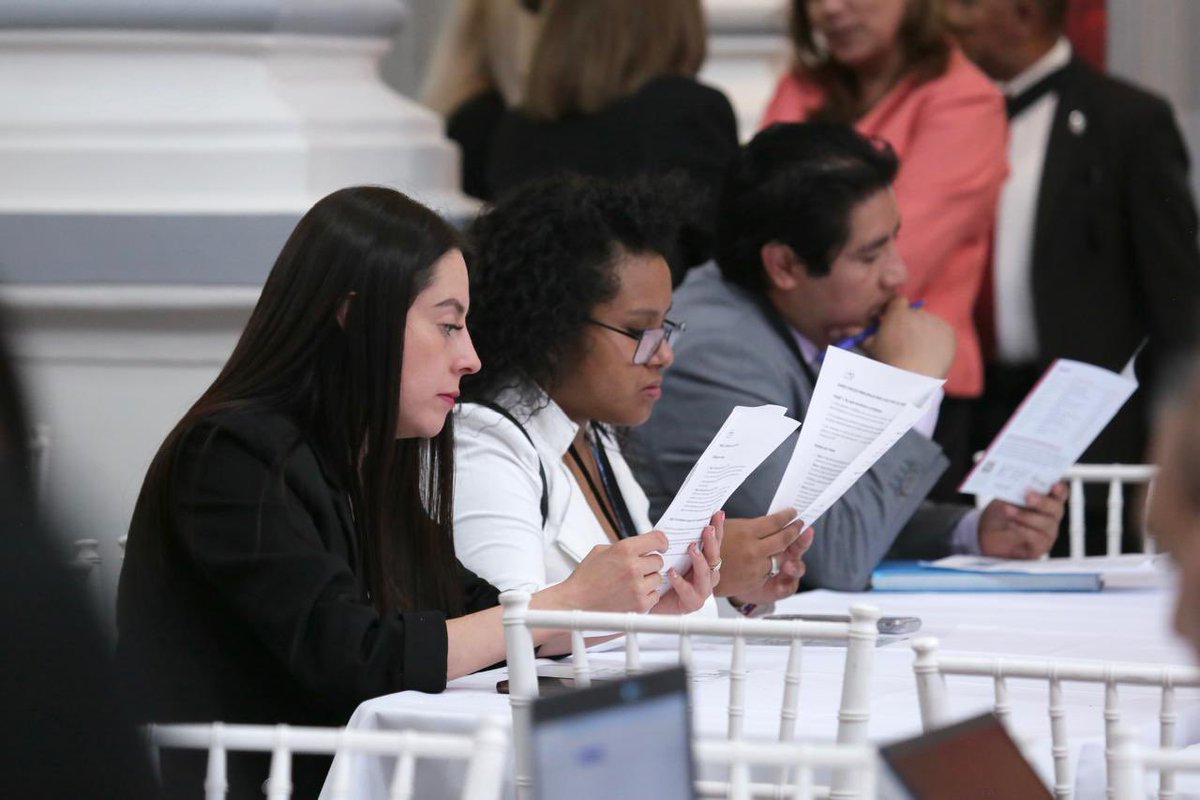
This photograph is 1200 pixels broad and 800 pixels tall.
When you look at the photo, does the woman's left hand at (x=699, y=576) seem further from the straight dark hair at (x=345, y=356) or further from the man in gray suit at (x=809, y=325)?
the man in gray suit at (x=809, y=325)

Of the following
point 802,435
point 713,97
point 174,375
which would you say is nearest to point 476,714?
point 802,435

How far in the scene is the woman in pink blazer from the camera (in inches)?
151

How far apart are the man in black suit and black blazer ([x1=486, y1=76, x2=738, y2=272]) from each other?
76 cm

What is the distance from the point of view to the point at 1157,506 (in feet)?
3.45

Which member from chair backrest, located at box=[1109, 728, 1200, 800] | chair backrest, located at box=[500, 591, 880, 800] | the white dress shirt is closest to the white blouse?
the white dress shirt

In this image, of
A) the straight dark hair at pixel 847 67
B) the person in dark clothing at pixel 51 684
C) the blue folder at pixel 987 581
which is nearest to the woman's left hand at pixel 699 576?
the blue folder at pixel 987 581

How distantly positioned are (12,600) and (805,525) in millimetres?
1743

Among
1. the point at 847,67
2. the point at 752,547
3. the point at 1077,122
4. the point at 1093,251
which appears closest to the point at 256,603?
the point at 752,547

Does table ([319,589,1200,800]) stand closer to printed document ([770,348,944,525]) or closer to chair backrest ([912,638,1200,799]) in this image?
chair backrest ([912,638,1200,799])

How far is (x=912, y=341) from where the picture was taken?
332cm

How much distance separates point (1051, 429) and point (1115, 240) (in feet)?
3.86

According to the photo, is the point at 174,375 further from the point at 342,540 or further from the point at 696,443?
the point at 342,540

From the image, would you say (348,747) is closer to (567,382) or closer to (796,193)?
(567,382)

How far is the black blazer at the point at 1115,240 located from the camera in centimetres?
403
